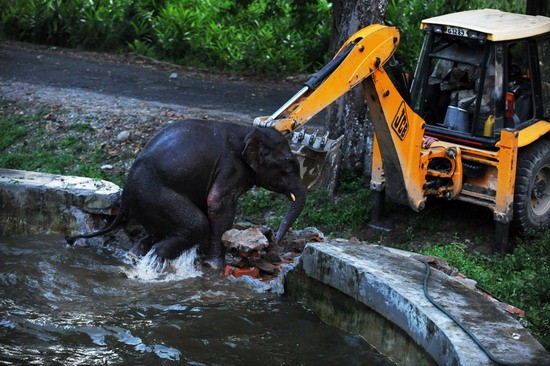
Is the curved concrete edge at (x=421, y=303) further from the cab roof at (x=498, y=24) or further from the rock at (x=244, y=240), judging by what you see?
the cab roof at (x=498, y=24)

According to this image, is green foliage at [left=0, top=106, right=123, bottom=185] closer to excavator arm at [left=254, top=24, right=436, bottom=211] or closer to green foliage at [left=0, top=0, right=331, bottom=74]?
excavator arm at [left=254, top=24, right=436, bottom=211]

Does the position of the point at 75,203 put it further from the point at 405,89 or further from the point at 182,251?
the point at 405,89

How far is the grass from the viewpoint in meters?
8.80

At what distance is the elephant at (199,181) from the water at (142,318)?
0.31 metres

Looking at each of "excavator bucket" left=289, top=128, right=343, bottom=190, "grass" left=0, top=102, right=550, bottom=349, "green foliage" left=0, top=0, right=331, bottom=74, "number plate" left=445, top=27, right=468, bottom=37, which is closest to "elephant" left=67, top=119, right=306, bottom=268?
"excavator bucket" left=289, top=128, right=343, bottom=190

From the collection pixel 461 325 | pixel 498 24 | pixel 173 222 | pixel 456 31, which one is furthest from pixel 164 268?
pixel 498 24

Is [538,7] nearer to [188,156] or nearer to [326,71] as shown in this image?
[326,71]

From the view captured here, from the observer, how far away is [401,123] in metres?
10.2

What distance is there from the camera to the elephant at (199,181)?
8891 mm

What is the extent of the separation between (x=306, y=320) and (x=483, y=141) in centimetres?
337

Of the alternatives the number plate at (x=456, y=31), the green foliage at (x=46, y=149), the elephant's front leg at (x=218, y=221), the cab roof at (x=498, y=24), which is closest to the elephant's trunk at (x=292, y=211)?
the elephant's front leg at (x=218, y=221)

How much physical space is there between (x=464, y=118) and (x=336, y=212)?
1.90 meters

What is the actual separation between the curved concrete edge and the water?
42cm

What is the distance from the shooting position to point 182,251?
9.10 m
